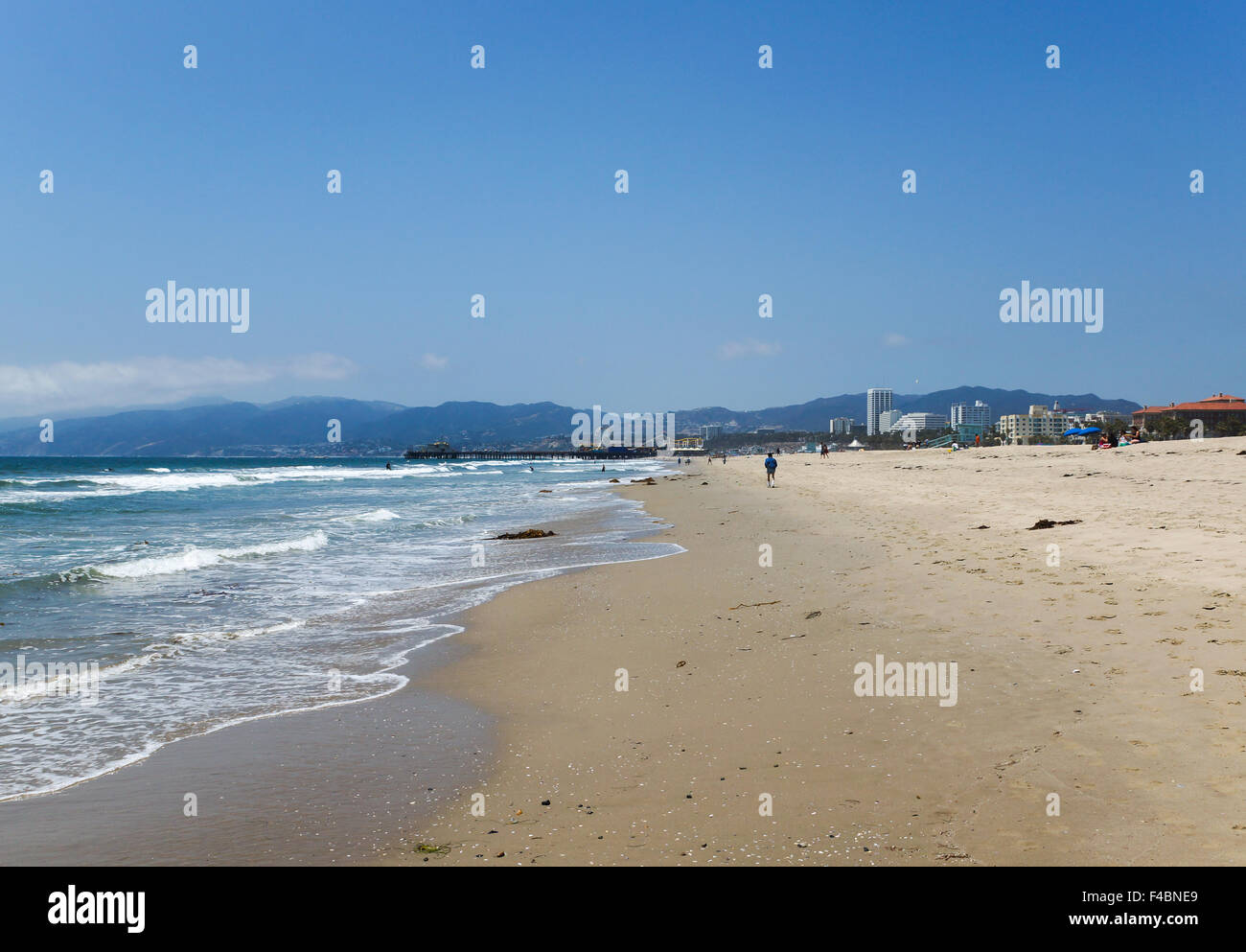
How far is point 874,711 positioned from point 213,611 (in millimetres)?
9153

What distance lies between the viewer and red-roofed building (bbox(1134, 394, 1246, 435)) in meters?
87.7

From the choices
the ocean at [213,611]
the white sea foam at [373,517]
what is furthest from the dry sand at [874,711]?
the white sea foam at [373,517]

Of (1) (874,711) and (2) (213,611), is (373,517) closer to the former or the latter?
(2) (213,611)

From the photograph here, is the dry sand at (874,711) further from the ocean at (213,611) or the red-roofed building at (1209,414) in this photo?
the red-roofed building at (1209,414)

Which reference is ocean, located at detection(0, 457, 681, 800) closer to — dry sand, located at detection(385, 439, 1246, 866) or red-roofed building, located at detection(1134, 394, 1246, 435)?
dry sand, located at detection(385, 439, 1246, 866)

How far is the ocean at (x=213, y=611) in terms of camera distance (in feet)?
19.8

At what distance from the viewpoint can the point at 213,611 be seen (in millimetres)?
10531

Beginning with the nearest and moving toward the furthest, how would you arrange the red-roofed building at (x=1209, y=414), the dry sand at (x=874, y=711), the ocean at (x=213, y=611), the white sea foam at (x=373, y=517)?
the dry sand at (x=874, y=711) → the ocean at (x=213, y=611) → the white sea foam at (x=373, y=517) → the red-roofed building at (x=1209, y=414)

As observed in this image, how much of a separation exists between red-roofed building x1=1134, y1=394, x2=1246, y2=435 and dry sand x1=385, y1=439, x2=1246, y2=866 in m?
92.8

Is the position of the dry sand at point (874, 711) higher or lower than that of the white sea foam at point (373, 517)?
higher

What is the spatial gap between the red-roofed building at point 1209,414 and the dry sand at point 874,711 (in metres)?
92.8

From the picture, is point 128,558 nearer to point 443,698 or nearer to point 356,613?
point 356,613
